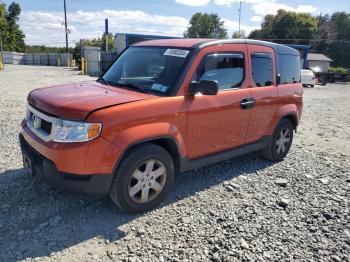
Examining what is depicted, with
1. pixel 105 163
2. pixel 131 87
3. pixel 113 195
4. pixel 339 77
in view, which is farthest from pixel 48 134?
pixel 339 77

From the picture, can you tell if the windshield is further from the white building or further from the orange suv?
the white building

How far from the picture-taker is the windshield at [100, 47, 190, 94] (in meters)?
3.94

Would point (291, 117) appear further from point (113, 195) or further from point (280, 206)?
point (113, 195)

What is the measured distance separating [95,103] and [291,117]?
3.86m

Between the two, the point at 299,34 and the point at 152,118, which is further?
the point at 299,34

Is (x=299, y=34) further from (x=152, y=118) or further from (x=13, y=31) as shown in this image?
(x=152, y=118)

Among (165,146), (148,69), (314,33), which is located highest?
(314,33)

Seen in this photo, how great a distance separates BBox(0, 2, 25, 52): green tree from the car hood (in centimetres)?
6877

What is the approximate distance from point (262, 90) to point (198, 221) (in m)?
2.35

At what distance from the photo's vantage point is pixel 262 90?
494 centimetres

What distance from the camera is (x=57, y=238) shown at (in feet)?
10.5

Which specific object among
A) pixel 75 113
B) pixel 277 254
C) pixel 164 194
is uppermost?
pixel 75 113

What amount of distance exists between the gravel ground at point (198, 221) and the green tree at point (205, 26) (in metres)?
92.1

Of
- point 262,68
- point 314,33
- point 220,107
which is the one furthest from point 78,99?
point 314,33
